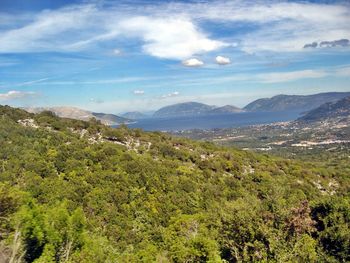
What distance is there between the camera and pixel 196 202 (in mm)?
40125

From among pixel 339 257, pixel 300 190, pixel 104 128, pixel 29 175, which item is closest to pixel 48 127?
pixel 104 128

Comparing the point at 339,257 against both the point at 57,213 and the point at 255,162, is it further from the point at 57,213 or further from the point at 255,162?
the point at 255,162

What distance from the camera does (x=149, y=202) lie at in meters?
37.1

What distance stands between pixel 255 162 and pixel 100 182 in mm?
33286

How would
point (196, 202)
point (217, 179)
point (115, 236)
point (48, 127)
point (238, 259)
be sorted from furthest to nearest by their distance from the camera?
point (48, 127)
point (217, 179)
point (196, 202)
point (115, 236)
point (238, 259)

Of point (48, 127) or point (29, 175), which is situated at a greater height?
point (48, 127)

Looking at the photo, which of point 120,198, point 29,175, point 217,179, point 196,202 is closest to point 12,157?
point 29,175

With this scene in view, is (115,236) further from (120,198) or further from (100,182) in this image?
(100,182)

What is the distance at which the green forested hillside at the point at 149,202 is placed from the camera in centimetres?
2184

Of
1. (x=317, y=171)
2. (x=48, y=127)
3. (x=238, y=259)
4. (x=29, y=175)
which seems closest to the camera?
(x=238, y=259)

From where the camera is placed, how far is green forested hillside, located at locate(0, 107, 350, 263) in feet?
71.7

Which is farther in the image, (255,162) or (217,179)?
(255,162)

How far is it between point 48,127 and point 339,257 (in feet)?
142

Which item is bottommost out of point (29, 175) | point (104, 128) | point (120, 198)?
point (120, 198)
